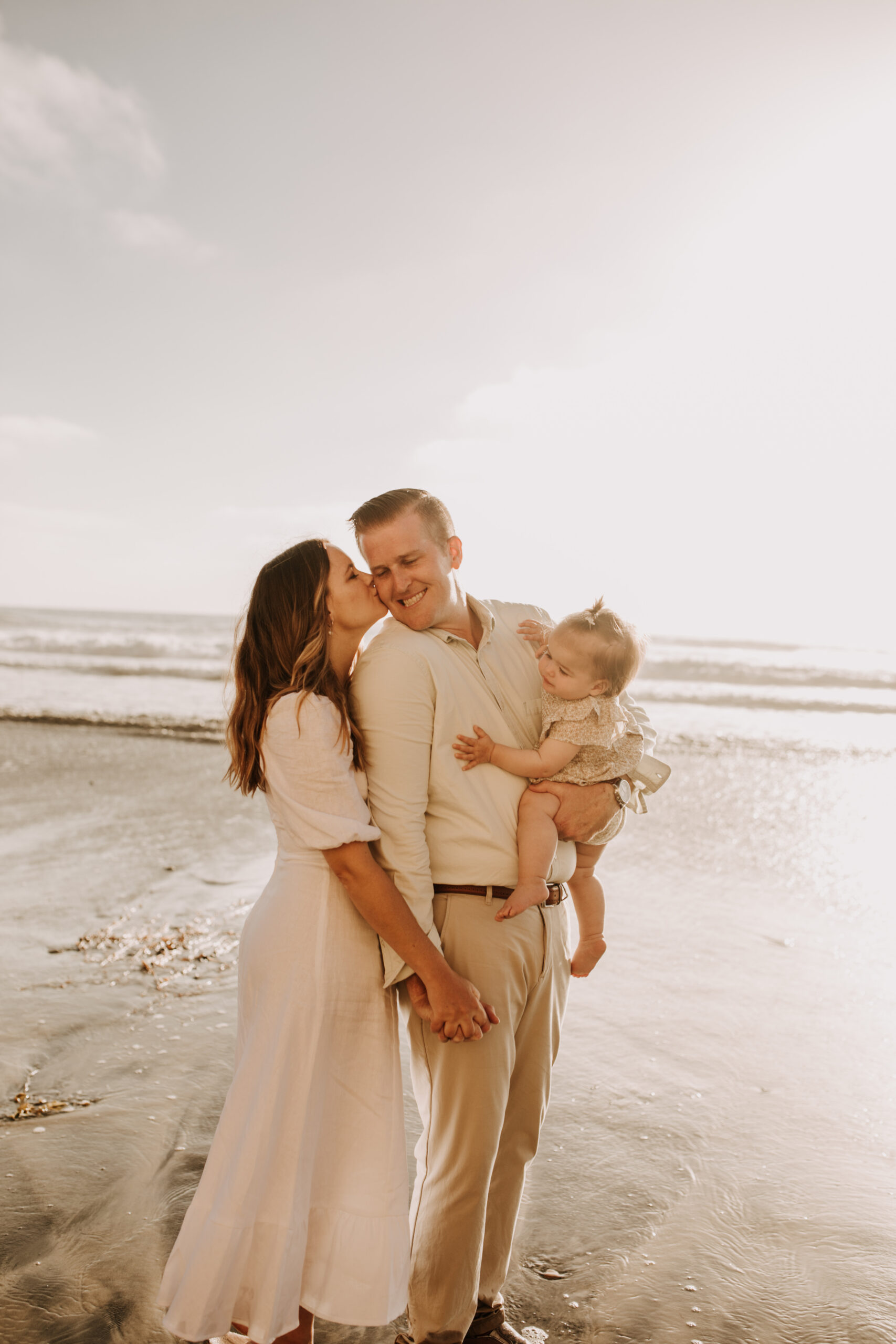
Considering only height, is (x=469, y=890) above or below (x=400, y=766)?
below

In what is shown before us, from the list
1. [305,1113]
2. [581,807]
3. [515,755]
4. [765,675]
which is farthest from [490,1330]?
[765,675]

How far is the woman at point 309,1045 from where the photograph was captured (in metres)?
2.18

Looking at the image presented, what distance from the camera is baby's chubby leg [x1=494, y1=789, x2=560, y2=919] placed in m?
2.41

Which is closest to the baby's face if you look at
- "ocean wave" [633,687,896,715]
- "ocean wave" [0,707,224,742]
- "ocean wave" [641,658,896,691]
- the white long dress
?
the white long dress

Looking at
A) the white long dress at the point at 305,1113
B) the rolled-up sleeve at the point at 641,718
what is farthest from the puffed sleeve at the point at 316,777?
the rolled-up sleeve at the point at 641,718

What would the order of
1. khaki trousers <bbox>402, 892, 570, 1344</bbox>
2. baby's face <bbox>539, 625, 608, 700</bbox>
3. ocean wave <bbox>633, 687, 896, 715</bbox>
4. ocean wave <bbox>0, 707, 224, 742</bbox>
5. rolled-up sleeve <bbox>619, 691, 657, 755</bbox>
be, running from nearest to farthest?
1. khaki trousers <bbox>402, 892, 570, 1344</bbox>
2. baby's face <bbox>539, 625, 608, 700</bbox>
3. rolled-up sleeve <bbox>619, 691, 657, 755</bbox>
4. ocean wave <bbox>0, 707, 224, 742</bbox>
5. ocean wave <bbox>633, 687, 896, 715</bbox>

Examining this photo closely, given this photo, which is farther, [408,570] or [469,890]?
[408,570]

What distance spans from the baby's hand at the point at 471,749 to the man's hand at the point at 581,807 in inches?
8.2

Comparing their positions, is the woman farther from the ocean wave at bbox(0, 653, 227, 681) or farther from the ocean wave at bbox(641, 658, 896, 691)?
the ocean wave at bbox(641, 658, 896, 691)

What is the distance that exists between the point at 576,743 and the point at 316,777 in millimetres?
758

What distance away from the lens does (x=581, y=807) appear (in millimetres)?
2619

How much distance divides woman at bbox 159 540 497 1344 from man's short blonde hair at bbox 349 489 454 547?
236 millimetres

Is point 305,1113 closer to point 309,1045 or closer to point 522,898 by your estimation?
point 309,1045

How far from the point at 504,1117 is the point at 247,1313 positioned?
76 centimetres
